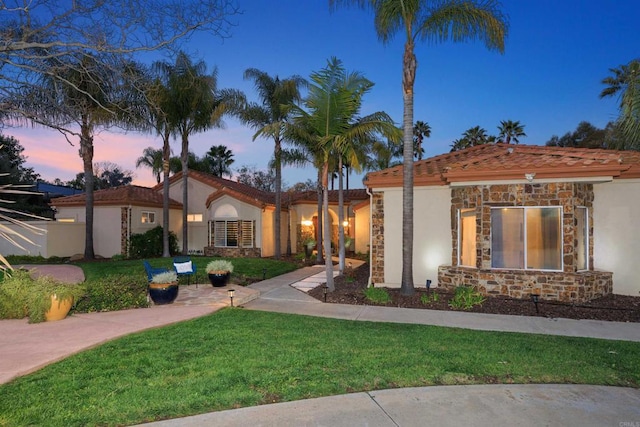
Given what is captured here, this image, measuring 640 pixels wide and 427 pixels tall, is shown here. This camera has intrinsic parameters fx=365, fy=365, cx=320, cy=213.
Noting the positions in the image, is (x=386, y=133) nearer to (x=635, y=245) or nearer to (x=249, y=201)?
(x=635, y=245)

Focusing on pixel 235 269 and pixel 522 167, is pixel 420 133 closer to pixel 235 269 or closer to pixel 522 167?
pixel 235 269

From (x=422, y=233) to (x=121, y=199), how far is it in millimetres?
16959

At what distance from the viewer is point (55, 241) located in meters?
19.7

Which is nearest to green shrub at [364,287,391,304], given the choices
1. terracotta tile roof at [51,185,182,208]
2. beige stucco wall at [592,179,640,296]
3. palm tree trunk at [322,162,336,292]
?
palm tree trunk at [322,162,336,292]

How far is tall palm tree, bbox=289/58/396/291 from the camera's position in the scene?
10836mm

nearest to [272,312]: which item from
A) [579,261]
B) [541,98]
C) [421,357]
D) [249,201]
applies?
[421,357]

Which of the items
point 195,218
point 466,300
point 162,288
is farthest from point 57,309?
point 195,218

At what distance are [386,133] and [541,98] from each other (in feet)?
52.6

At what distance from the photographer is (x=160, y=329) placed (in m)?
6.82

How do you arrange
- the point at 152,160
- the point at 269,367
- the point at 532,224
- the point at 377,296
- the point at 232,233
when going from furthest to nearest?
the point at 152,160 → the point at 232,233 → the point at 532,224 → the point at 377,296 → the point at 269,367

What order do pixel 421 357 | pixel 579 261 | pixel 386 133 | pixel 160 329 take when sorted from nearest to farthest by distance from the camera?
pixel 421 357 → pixel 160 329 → pixel 579 261 → pixel 386 133

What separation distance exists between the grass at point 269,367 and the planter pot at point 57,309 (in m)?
2.36

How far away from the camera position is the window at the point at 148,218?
21906mm

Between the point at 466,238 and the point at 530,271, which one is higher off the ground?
the point at 466,238
